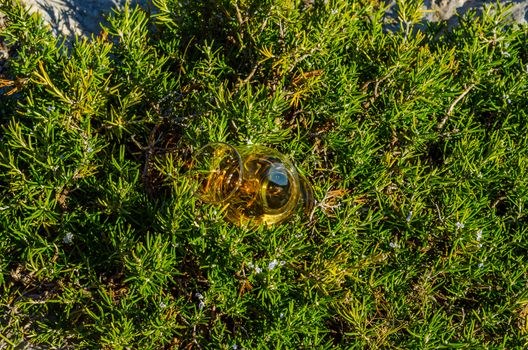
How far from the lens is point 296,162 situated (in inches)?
106

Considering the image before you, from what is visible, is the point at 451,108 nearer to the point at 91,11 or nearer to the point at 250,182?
the point at 250,182

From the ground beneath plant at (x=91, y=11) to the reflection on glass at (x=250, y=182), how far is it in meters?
1.12

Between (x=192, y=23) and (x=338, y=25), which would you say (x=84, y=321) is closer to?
(x=192, y=23)

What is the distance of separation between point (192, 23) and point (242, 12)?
24 cm

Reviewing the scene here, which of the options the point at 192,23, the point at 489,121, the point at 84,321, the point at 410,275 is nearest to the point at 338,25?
the point at 192,23

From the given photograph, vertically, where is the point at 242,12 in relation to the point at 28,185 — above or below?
above

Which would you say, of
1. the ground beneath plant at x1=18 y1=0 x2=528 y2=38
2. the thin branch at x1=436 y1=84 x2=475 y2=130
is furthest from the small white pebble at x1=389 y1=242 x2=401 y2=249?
the ground beneath plant at x1=18 y1=0 x2=528 y2=38

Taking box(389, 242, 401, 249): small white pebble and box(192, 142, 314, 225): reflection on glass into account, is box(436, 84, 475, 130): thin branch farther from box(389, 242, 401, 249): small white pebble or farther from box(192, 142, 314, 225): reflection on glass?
box(192, 142, 314, 225): reflection on glass

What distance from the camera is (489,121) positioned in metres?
2.95

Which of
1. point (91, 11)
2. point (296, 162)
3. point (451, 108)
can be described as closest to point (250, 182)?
point (296, 162)

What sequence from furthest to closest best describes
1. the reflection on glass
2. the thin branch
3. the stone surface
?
the stone surface, the thin branch, the reflection on glass

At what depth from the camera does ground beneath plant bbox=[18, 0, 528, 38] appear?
3.23 meters

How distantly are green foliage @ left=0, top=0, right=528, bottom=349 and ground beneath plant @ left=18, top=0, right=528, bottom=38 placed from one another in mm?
480

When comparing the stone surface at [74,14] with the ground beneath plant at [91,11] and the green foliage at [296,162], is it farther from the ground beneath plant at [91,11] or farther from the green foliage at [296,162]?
the green foliage at [296,162]
